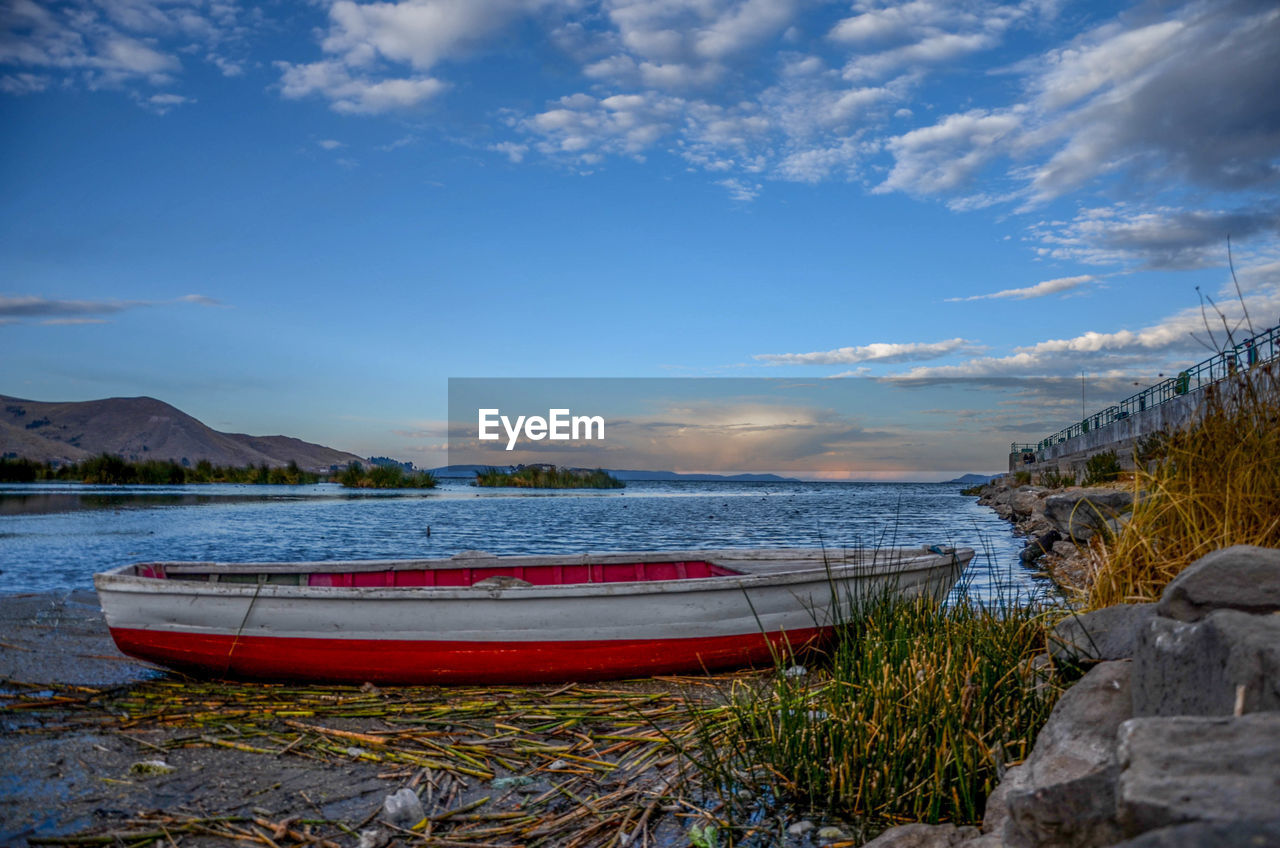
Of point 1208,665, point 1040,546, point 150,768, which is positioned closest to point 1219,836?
point 1208,665

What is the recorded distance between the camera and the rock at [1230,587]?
364 centimetres

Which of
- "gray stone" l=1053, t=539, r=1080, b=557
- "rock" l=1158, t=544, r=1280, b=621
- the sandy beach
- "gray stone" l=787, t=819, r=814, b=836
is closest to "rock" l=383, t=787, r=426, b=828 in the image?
the sandy beach

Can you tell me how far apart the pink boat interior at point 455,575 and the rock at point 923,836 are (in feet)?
20.5

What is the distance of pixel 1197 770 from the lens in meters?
2.29

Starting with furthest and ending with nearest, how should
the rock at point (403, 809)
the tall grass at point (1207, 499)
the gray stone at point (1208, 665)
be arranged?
the rock at point (403, 809), the tall grass at point (1207, 499), the gray stone at point (1208, 665)

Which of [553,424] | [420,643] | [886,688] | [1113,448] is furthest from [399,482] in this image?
[886,688]

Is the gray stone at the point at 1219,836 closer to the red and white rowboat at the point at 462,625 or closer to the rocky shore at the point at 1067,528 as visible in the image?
the rocky shore at the point at 1067,528

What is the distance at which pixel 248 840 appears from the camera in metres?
5.05

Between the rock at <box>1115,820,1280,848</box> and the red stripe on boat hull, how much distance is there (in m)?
6.98

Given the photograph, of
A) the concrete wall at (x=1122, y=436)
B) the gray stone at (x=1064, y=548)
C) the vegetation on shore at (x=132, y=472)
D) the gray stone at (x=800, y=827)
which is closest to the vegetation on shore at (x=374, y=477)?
the vegetation on shore at (x=132, y=472)

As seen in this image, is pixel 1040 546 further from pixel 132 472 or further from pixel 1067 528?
pixel 132 472

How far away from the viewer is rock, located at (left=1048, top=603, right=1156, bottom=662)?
4.57m

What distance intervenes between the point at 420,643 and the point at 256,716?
5.59ft

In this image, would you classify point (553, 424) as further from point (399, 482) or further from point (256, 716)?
point (399, 482)
